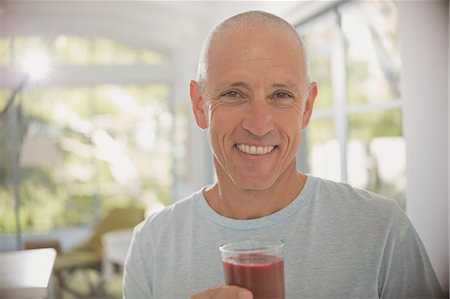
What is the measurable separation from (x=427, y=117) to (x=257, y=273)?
3.61 ft

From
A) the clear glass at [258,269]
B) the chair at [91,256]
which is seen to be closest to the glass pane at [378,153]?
Answer: the clear glass at [258,269]

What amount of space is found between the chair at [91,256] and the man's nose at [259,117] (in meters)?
4.32

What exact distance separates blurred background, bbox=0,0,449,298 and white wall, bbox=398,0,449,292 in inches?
24.9

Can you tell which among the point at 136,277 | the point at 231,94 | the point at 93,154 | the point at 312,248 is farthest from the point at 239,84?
the point at 93,154

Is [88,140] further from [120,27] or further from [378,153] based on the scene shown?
[378,153]

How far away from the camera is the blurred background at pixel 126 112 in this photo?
8.98 feet

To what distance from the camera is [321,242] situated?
1161mm

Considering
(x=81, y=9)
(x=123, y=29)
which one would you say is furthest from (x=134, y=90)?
(x=81, y=9)

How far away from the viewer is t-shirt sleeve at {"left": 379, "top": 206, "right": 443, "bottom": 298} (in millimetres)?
1119

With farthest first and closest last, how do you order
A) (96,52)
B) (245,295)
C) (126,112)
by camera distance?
(126,112)
(96,52)
(245,295)

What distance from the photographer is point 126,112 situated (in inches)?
284

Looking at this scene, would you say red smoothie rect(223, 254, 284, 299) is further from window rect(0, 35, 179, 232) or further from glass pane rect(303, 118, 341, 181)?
window rect(0, 35, 179, 232)

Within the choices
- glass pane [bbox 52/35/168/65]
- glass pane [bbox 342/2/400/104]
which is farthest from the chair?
glass pane [bbox 342/2/400/104]

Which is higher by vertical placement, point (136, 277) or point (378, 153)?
point (378, 153)
